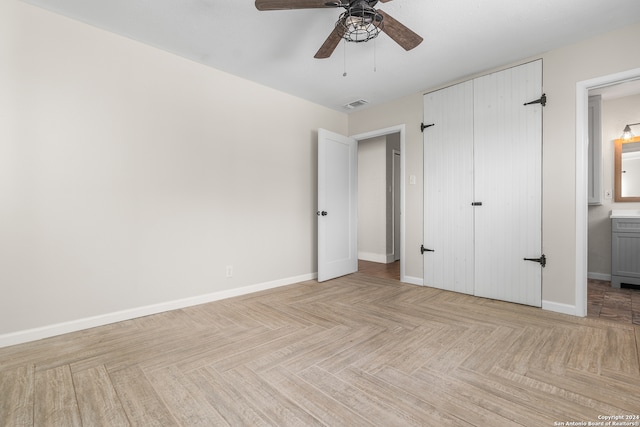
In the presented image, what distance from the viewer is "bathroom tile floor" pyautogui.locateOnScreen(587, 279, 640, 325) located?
2716 millimetres

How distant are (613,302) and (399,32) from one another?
3.57 meters

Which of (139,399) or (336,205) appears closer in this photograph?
(139,399)

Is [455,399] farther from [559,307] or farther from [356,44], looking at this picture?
[356,44]

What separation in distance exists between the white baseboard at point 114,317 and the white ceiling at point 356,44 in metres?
2.50

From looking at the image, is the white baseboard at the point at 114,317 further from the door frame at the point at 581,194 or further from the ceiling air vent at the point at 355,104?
the door frame at the point at 581,194

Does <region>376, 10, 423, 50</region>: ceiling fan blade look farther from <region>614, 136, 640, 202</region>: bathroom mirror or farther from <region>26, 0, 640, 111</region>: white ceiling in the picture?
<region>614, 136, 640, 202</region>: bathroom mirror

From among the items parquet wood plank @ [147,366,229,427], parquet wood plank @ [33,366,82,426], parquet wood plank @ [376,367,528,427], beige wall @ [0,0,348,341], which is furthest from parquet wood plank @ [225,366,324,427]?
beige wall @ [0,0,348,341]

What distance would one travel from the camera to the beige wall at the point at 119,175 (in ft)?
7.29

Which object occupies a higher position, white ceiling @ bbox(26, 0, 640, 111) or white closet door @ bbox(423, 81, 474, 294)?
white ceiling @ bbox(26, 0, 640, 111)

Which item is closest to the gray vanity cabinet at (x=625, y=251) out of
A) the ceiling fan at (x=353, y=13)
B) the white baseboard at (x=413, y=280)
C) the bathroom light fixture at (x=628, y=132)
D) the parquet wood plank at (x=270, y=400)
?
the bathroom light fixture at (x=628, y=132)

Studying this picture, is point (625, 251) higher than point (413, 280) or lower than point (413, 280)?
higher

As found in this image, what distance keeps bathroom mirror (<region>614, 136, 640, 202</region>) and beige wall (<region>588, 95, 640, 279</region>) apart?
0.06 metres

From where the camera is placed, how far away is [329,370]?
1825 mm

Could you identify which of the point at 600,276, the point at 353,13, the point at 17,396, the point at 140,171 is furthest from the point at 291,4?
the point at 600,276
